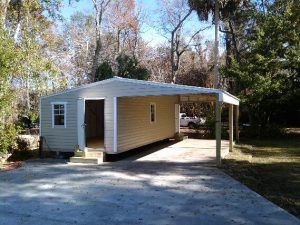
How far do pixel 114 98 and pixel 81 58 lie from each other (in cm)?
2538

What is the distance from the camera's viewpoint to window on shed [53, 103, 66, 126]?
1470 cm

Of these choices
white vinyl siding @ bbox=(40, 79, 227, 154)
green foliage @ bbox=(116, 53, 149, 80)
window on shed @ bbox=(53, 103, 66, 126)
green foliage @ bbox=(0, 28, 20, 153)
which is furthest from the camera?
green foliage @ bbox=(116, 53, 149, 80)

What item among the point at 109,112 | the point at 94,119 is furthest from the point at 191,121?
the point at 109,112

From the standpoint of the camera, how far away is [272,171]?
11.3 meters

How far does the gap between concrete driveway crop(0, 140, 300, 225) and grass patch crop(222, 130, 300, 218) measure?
36cm

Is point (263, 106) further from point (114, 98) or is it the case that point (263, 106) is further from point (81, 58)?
point (81, 58)

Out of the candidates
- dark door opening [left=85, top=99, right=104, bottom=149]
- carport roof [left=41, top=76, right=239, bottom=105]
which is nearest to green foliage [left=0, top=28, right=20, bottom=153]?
carport roof [left=41, top=76, right=239, bottom=105]

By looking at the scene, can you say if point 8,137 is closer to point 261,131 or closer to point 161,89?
point 161,89

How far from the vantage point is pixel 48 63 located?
16.8 m

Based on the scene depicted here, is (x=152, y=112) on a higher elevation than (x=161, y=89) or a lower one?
lower

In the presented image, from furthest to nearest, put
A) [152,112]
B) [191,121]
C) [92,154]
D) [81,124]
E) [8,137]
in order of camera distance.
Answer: [191,121], [152,112], [81,124], [8,137], [92,154]

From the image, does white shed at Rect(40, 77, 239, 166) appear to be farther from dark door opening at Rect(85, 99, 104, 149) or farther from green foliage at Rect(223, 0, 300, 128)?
green foliage at Rect(223, 0, 300, 128)

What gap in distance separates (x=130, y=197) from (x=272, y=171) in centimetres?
499

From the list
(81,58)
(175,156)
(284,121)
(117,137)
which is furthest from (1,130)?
(81,58)
